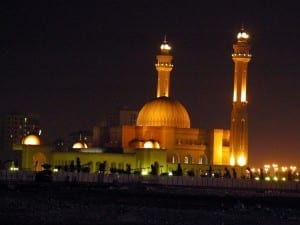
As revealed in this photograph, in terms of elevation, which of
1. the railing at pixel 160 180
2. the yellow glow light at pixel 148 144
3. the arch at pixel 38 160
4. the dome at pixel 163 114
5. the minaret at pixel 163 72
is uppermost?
the minaret at pixel 163 72

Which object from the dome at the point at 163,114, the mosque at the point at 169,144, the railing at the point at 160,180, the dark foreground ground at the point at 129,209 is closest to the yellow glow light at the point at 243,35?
the mosque at the point at 169,144

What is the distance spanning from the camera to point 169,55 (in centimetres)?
16788

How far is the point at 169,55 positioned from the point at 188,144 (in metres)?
13.7

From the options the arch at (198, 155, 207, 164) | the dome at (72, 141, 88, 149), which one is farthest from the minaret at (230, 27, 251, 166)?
the dome at (72, 141, 88, 149)

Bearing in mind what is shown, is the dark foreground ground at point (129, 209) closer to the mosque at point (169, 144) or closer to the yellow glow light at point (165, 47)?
the mosque at point (169, 144)

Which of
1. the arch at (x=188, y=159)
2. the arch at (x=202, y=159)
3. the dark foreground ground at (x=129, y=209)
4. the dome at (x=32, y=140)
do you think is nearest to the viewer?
the dark foreground ground at (x=129, y=209)

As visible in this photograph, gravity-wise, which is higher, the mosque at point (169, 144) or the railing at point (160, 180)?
the mosque at point (169, 144)

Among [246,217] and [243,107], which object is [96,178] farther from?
[246,217]

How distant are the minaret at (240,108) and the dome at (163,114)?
304 inches

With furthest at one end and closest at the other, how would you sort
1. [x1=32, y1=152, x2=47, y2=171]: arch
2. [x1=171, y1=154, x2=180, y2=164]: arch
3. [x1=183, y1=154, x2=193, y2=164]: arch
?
[x1=183, y1=154, x2=193, y2=164]: arch, [x1=171, y1=154, x2=180, y2=164]: arch, [x1=32, y1=152, x2=47, y2=171]: arch

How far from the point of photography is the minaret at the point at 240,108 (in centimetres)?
15412

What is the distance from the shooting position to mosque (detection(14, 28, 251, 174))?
153000 mm

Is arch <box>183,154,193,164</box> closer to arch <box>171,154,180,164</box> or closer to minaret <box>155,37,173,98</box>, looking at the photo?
arch <box>171,154,180,164</box>

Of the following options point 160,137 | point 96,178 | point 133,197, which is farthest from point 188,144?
point 133,197
